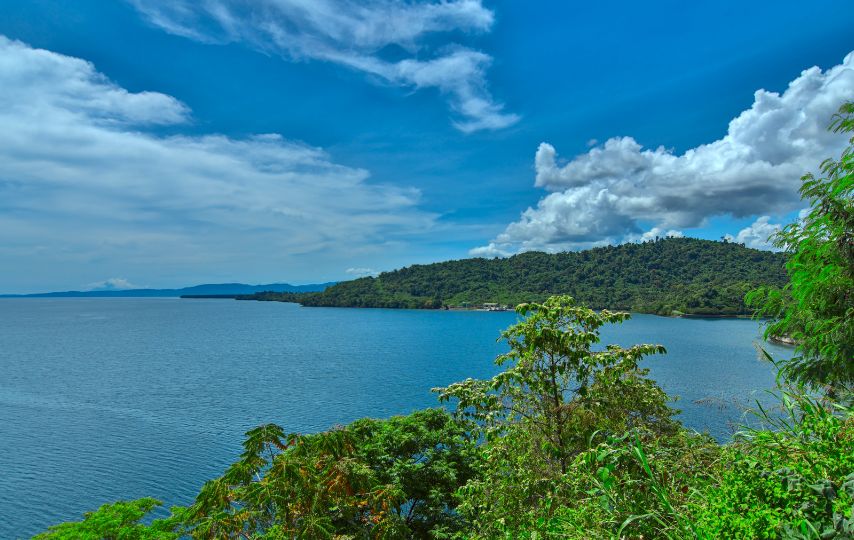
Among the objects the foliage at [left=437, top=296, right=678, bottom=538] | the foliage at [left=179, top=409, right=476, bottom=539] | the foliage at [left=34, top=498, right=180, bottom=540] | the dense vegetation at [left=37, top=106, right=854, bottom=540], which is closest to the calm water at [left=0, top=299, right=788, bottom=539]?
the dense vegetation at [left=37, top=106, right=854, bottom=540]

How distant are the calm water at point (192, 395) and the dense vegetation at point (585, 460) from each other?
1558 mm

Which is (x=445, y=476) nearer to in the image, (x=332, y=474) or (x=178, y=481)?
(x=332, y=474)

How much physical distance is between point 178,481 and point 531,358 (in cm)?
2662

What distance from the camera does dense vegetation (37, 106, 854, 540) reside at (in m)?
3.47

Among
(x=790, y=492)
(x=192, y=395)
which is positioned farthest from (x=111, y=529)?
(x=192, y=395)

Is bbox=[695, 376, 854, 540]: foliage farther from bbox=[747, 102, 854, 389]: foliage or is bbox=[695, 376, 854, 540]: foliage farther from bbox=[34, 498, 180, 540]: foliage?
bbox=[34, 498, 180, 540]: foliage

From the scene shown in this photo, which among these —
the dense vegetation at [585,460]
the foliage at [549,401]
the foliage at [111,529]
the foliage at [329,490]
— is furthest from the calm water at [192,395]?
the foliage at [111,529]

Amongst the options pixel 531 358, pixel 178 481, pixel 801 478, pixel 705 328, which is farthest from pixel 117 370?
pixel 705 328

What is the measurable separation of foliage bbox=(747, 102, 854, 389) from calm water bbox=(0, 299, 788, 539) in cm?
200

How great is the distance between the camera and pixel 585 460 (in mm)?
4719

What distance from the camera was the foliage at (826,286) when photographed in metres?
7.66

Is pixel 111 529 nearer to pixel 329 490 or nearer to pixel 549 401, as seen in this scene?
pixel 329 490

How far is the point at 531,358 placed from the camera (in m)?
10.1

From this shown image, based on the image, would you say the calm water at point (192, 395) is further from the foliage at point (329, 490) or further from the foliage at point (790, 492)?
the foliage at point (329, 490)
